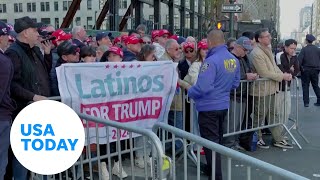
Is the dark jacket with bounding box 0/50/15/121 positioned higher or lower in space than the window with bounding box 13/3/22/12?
lower

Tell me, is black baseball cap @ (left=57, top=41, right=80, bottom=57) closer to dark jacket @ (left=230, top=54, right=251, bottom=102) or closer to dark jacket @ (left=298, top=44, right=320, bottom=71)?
dark jacket @ (left=230, top=54, right=251, bottom=102)

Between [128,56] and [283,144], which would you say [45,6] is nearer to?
[283,144]

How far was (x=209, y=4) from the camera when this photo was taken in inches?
1438

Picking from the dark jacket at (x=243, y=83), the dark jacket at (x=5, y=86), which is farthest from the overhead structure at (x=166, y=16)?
the dark jacket at (x=5, y=86)

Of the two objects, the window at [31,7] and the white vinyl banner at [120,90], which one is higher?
the window at [31,7]

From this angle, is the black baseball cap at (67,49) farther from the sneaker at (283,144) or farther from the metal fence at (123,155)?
the sneaker at (283,144)

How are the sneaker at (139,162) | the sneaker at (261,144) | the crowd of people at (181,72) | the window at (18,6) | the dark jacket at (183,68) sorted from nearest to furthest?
1. the sneaker at (139,162)
2. the crowd of people at (181,72)
3. the dark jacket at (183,68)
4. the sneaker at (261,144)
5. the window at (18,6)

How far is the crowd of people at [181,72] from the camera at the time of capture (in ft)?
14.6

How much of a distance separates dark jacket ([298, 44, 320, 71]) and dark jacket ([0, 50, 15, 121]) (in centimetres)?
1010

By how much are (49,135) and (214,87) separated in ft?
8.55

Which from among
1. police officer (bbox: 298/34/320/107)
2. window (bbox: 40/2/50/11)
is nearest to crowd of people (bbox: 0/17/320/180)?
police officer (bbox: 298/34/320/107)

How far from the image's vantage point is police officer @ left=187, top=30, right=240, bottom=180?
5.07 metres

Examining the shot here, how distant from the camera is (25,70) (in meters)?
4.58

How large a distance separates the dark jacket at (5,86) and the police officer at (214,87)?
2.15m
